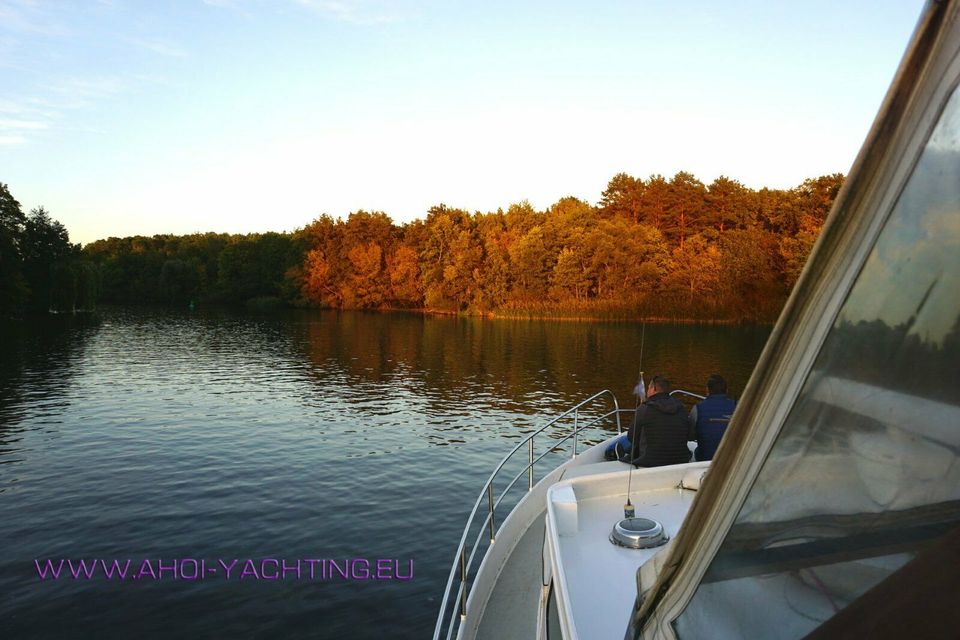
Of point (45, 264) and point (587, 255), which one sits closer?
point (587, 255)

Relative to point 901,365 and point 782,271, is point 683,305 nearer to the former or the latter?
point 782,271

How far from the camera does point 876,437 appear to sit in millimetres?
1491

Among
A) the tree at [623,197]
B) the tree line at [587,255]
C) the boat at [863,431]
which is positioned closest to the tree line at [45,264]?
Answer: the tree line at [587,255]

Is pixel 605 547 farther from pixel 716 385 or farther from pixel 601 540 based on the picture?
pixel 716 385

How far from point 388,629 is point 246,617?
2008 millimetres

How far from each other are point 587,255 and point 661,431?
66.3 meters

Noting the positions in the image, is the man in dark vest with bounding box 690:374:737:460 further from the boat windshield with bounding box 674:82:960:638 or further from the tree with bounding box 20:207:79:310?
the tree with bounding box 20:207:79:310

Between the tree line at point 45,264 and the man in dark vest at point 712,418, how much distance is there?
78.7 m

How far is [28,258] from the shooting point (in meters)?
75.0

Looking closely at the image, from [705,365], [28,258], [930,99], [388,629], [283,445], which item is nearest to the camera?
[930,99]

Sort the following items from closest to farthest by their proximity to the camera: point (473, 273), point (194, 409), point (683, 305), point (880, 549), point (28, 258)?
point (880, 549), point (194, 409), point (683, 305), point (28, 258), point (473, 273)

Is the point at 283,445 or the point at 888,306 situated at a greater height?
the point at 888,306

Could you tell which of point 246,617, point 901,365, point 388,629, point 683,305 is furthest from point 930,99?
point 683,305

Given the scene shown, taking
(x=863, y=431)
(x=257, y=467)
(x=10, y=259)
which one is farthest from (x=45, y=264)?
(x=863, y=431)
